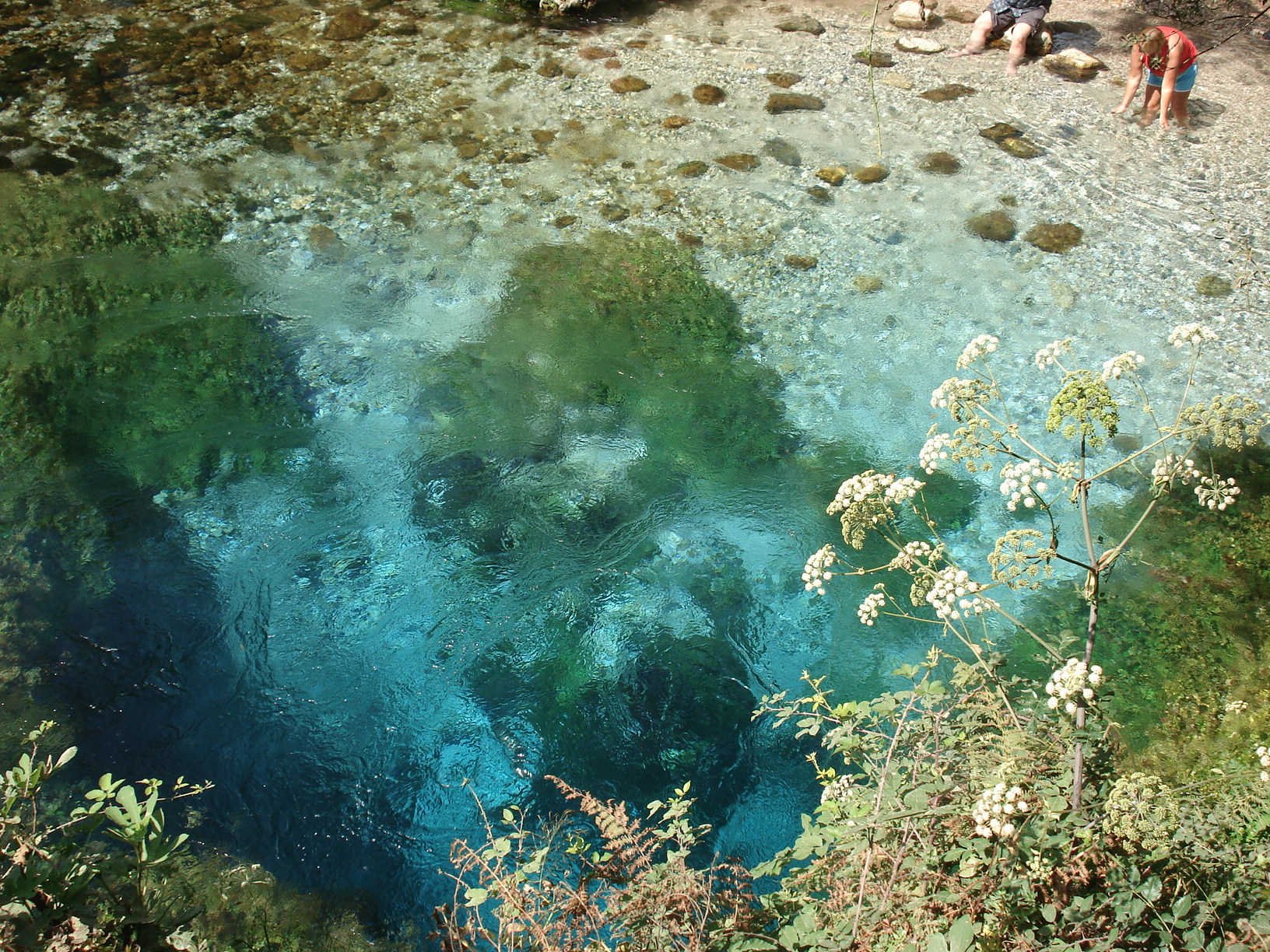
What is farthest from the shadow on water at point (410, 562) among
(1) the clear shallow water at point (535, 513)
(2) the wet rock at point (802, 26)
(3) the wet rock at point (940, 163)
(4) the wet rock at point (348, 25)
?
(2) the wet rock at point (802, 26)

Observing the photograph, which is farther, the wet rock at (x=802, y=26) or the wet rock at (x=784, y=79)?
the wet rock at (x=802, y=26)

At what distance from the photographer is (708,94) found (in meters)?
7.27

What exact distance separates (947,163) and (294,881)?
6.13 metres

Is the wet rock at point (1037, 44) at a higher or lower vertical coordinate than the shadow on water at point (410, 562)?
higher

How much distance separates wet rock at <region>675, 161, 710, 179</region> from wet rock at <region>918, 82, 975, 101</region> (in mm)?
2099

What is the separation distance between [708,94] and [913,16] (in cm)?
241

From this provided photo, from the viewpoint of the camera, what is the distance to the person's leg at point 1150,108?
6.90 m

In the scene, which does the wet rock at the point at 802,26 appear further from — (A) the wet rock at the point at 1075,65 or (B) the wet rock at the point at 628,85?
(A) the wet rock at the point at 1075,65

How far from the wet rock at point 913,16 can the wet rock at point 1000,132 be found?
183cm

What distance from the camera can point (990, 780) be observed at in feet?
6.68

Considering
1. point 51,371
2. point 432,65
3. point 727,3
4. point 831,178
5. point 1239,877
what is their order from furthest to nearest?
point 727,3
point 432,65
point 831,178
point 51,371
point 1239,877

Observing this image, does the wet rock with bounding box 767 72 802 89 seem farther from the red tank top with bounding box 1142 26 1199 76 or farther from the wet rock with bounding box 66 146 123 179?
the wet rock with bounding box 66 146 123 179

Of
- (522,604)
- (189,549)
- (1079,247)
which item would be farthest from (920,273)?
(189,549)

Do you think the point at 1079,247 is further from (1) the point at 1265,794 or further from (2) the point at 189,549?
(2) the point at 189,549
